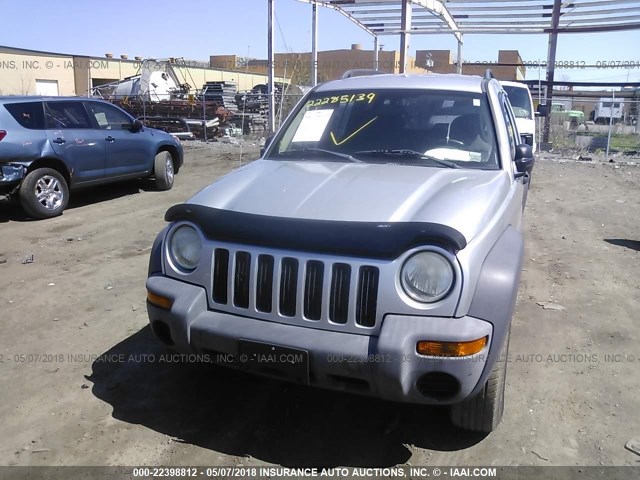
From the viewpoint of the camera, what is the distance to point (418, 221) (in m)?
2.67

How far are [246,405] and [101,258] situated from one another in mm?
3629

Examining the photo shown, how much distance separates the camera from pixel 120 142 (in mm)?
9086

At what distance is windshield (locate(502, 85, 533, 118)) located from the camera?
1247cm

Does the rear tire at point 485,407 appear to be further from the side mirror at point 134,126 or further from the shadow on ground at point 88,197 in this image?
the side mirror at point 134,126

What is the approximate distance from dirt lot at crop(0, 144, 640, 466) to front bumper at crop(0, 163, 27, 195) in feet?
6.54

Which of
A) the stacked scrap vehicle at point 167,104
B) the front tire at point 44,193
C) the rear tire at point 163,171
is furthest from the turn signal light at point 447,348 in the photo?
the stacked scrap vehicle at point 167,104

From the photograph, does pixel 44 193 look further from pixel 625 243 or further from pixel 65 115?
pixel 625 243

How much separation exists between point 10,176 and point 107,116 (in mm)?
2124

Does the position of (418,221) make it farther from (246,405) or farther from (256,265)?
(246,405)

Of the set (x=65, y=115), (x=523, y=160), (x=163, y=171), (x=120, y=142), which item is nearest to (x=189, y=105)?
(x=163, y=171)

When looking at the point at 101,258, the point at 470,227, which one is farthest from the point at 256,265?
the point at 101,258

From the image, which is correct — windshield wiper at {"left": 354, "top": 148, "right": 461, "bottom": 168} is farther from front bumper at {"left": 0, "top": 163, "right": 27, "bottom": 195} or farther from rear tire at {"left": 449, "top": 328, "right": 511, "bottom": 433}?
front bumper at {"left": 0, "top": 163, "right": 27, "bottom": 195}

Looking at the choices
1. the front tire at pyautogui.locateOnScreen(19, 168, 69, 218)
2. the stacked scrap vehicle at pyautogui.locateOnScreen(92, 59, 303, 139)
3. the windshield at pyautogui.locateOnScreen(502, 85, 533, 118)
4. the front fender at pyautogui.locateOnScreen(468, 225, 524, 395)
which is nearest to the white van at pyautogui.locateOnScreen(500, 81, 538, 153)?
the windshield at pyautogui.locateOnScreen(502, 85, 533, 118)

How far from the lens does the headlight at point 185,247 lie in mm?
3002
